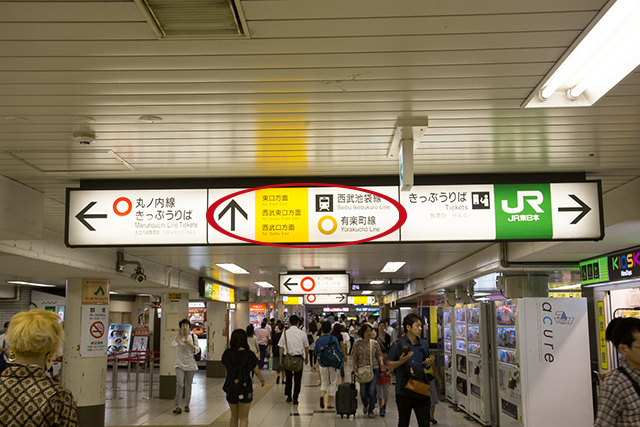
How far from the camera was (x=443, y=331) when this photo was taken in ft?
41.0

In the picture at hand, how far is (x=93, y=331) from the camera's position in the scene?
932 cm

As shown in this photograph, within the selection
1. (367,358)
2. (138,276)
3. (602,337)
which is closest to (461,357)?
(367,358)

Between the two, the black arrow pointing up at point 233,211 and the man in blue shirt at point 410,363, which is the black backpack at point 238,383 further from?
the black arrow pointing up at point 233,211

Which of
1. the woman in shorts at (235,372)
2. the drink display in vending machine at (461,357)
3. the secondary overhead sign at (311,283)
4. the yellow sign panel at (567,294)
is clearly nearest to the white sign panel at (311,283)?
the secondary overhead sign at (311,283)

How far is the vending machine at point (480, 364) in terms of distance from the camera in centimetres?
912

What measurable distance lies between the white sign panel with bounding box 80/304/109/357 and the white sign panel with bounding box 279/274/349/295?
4.23 m

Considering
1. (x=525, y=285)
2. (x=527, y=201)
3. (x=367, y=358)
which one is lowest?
(x=367, y=358)

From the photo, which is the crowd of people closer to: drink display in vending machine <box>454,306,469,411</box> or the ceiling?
the ceiling

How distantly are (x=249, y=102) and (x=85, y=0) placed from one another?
1.26 meters

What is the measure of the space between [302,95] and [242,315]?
2123 cm

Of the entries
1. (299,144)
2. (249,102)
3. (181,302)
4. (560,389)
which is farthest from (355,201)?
(181,302)

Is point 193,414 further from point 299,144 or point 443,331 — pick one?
point 299,144

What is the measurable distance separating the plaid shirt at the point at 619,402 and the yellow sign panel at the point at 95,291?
8344 millimetres

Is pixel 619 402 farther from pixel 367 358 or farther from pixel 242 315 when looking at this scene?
pixel 242 315
